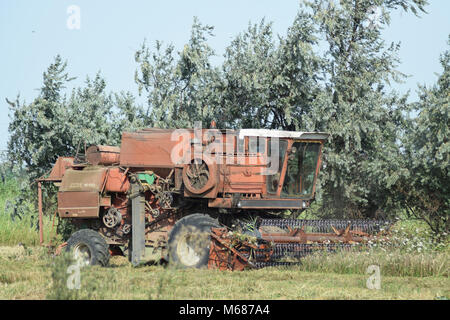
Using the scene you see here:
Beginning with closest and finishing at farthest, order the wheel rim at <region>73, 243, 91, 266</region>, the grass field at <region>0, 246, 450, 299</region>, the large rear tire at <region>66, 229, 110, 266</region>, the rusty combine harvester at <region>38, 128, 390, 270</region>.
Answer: the grass field at <region>0, 246, 450, 299</region>
the rusty combine harvester at <region>38, 128, 390, 270</region>
the large rear tire at <region>66, 229, 110, 266</region>
the wheel rim at <region>73, 243, 91, 266</region>

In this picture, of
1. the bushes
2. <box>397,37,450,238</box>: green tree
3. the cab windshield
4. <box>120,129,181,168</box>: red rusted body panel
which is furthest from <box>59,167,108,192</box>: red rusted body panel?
<box>397,37,450,238</box>: green tree

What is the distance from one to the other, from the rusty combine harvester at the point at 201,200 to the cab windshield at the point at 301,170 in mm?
21

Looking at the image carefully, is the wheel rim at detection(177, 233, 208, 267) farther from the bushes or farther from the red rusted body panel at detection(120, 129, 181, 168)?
the bushes

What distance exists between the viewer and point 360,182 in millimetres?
15164

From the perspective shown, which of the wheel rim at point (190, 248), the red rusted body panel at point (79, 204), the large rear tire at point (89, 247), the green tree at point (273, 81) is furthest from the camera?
the green tree at point (273, 81)

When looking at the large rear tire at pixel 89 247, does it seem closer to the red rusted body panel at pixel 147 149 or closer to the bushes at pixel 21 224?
the red rusted body panel at pixel 147 149

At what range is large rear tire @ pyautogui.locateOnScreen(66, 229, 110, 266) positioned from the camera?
12227mm

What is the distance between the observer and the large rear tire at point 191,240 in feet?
37.5

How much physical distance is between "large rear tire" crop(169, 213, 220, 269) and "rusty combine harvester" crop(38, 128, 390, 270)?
0.02 meters

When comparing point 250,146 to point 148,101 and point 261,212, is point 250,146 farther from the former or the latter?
point 148,101

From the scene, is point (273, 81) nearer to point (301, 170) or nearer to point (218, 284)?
point (301, 170)

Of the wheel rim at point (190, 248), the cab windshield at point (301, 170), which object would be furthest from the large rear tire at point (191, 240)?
the cab windshield at point (301, 170)
